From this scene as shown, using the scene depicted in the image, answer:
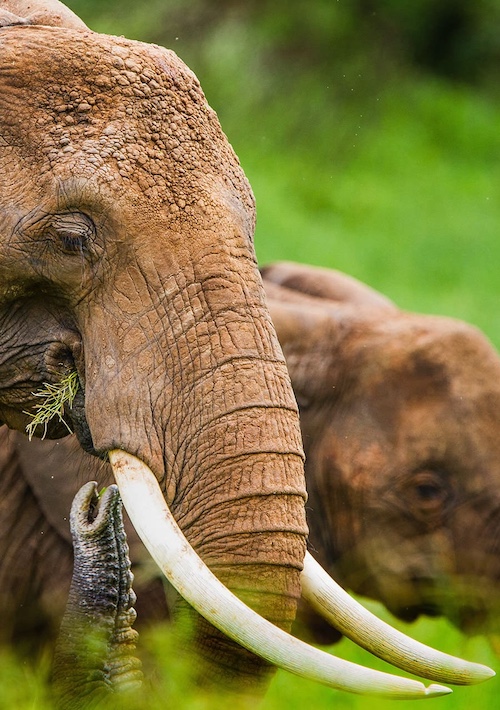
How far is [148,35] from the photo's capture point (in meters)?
3.25

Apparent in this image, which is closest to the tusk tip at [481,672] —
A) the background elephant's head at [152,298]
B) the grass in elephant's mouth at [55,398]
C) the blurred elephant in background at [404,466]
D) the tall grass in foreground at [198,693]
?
the tall grass in foreground at [198,693]

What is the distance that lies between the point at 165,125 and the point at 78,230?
0.27 m

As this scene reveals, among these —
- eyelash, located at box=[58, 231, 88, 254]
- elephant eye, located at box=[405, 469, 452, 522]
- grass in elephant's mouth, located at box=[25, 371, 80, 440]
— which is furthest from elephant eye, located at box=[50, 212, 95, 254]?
elephant eye, located at box=[405, 469, 452, 522]

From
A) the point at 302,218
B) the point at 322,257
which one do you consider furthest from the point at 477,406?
the point at 302,218

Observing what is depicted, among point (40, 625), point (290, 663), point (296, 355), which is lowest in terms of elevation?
point (40, 625)

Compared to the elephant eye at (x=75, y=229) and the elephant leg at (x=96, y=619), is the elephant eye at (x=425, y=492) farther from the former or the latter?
the elephant eye at (x=75, y=229)

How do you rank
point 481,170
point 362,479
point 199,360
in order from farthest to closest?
point 481,170
point 362,479
point 199,360

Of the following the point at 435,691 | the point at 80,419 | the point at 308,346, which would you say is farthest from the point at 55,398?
the point at 308,346

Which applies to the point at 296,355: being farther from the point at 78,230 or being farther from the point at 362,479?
the point at 78,230

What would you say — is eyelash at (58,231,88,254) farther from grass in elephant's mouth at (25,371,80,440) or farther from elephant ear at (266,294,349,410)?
elephant ear at (266,294,349,410)

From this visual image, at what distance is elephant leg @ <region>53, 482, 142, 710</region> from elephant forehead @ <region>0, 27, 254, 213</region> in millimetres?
638

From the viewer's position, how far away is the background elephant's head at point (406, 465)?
4.68m

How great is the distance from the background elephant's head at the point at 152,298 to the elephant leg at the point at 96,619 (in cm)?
21

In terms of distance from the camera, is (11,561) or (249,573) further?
(11,561)
